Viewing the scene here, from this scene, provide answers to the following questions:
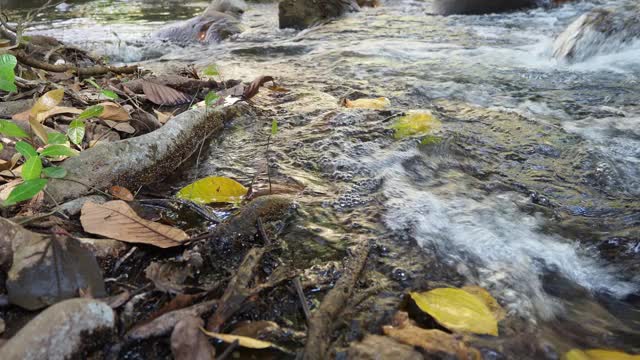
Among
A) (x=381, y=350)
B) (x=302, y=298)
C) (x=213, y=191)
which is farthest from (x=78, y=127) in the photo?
(x=381, y=350)

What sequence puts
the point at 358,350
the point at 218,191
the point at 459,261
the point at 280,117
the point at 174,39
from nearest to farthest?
1. the point at 358,350
2. the point at 459,261
3. the point at 218,191
4. the point at 280,117
5. the point at 174,39

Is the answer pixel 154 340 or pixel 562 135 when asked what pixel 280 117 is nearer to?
pixel 562 135

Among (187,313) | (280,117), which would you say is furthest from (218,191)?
(280,117)

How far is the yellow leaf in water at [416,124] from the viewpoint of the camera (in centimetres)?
243

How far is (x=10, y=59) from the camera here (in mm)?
1736

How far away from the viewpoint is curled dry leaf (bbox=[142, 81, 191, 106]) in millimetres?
2832

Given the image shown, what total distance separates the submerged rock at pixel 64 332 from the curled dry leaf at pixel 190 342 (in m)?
0.16

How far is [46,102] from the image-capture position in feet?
6.61

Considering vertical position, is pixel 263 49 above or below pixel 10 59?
below

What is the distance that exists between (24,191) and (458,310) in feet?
4.01

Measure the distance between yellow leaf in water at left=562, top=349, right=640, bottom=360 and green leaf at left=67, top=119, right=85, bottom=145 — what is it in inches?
70.7

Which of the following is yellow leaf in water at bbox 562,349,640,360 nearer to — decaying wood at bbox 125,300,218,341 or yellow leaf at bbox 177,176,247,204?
decaying wood at bbox 125,300,218,341

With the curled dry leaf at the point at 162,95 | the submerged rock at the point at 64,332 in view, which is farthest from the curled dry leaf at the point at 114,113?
the submerged rock at the point at 64,332

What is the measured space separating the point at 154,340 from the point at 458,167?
149 centimetres
